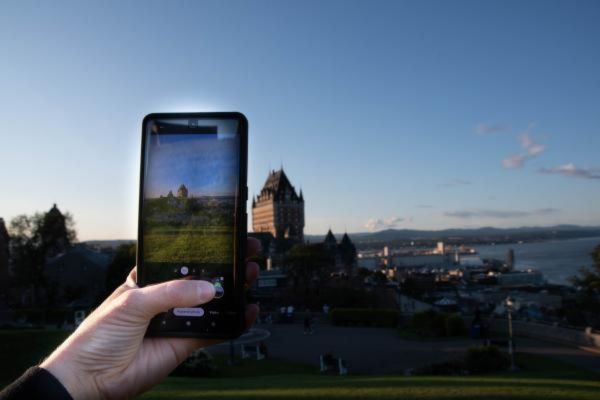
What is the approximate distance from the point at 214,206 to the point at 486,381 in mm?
11650

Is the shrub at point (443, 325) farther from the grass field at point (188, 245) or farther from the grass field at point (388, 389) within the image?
the grass field at point (188, 245)

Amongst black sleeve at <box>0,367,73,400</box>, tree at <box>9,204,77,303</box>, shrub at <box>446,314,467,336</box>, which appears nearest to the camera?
black sleeve at <box>0,367,73,400</box>

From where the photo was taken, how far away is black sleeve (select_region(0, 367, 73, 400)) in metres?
2.39

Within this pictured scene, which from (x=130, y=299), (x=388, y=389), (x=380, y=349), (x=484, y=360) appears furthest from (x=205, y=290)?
(x=380, y=349)

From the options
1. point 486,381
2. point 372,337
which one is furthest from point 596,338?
point 486,381

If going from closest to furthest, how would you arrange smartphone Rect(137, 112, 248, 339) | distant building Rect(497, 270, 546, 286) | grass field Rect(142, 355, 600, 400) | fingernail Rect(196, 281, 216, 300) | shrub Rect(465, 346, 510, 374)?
fingernail Rect(196, 281, 216, 300)
smartphone Rect(137, 112, 248, 339)
grass field Rect(142, 355, 600, 400)
shrub Rect(465, 346, 510, 374)
distant building Rect(497, 270, 546, 286)

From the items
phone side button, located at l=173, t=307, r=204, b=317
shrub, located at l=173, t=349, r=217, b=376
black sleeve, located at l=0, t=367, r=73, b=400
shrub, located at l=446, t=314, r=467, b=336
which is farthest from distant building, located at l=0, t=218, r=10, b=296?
black sleeve, located at l=0, t=367, r=73, b=400

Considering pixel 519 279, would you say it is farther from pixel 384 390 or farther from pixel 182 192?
pixel 182 192

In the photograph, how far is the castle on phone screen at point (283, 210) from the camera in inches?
5374

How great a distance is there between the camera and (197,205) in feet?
11.8

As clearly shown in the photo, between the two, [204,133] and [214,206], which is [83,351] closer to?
[214,206]

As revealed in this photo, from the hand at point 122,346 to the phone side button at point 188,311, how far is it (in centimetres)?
18

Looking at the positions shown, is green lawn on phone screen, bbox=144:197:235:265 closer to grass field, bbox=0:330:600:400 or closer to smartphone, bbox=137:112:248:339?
smartphone, bbox=137:112:248:339

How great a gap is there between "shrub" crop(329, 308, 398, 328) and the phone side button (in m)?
31.5
